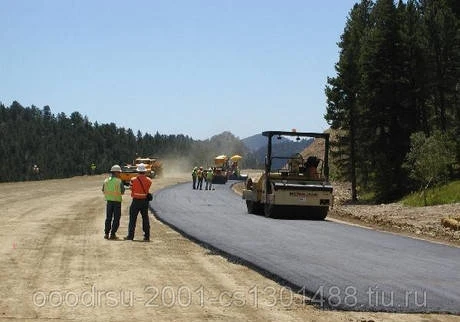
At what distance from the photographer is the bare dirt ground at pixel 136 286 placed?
723 cm

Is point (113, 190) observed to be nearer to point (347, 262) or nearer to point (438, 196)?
point (347, 262)

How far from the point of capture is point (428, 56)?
4603 cm

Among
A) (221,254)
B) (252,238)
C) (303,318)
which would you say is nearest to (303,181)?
(252,238)

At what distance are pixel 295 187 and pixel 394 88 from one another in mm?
21470

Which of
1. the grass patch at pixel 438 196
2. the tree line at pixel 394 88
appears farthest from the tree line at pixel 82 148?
the grass patch at pixel 438 196

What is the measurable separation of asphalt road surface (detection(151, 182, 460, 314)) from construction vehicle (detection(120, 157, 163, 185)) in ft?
88.4

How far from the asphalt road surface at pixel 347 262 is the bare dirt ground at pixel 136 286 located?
382 millimetres

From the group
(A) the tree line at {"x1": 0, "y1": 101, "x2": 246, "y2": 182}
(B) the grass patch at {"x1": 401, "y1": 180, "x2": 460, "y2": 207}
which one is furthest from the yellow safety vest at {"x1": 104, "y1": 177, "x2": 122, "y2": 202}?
(A) the tree line at {"x1": 0, "y1": 101, "x2": 246, "y2": 182}

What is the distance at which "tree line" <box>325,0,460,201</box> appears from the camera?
39438mm

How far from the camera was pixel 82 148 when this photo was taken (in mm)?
158375

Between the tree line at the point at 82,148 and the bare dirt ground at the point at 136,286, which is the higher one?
the tree line at the point at 82,148

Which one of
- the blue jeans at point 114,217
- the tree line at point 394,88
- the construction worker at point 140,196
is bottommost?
the blue jeans at point 114,217

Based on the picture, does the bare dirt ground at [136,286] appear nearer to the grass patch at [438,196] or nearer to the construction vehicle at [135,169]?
the grass patch at [438,196]

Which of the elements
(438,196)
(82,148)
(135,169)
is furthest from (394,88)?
(82,148)
